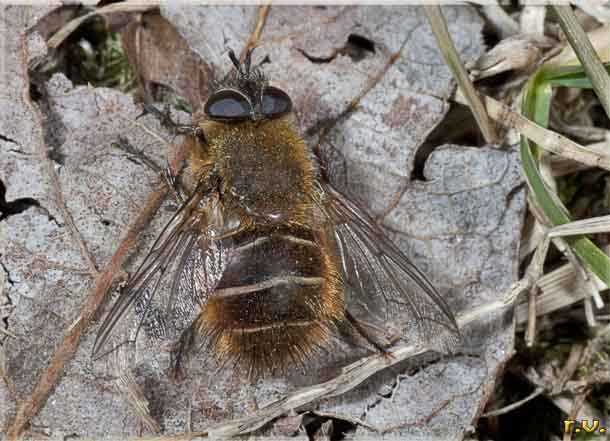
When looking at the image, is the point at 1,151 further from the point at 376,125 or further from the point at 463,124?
the point at 463,124

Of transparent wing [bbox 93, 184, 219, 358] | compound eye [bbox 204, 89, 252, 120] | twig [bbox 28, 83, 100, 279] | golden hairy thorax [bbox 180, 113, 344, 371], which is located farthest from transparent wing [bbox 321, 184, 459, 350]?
twig [bbox 28, 83, 100, 279]

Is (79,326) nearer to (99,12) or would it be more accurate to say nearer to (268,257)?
(268,257)

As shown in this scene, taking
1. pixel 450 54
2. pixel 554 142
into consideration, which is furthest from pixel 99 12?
pixel 554 142

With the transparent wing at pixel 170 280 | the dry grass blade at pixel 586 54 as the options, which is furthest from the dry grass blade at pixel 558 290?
the transparent wing at pixel 170 280

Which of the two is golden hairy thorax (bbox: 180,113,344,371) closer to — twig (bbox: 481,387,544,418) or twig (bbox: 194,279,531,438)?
twig (bbox: 194,279,531,438)

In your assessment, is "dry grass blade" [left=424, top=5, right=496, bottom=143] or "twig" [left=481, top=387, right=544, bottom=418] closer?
"twig" [left=481, top=387, right=544, bottom=418]
